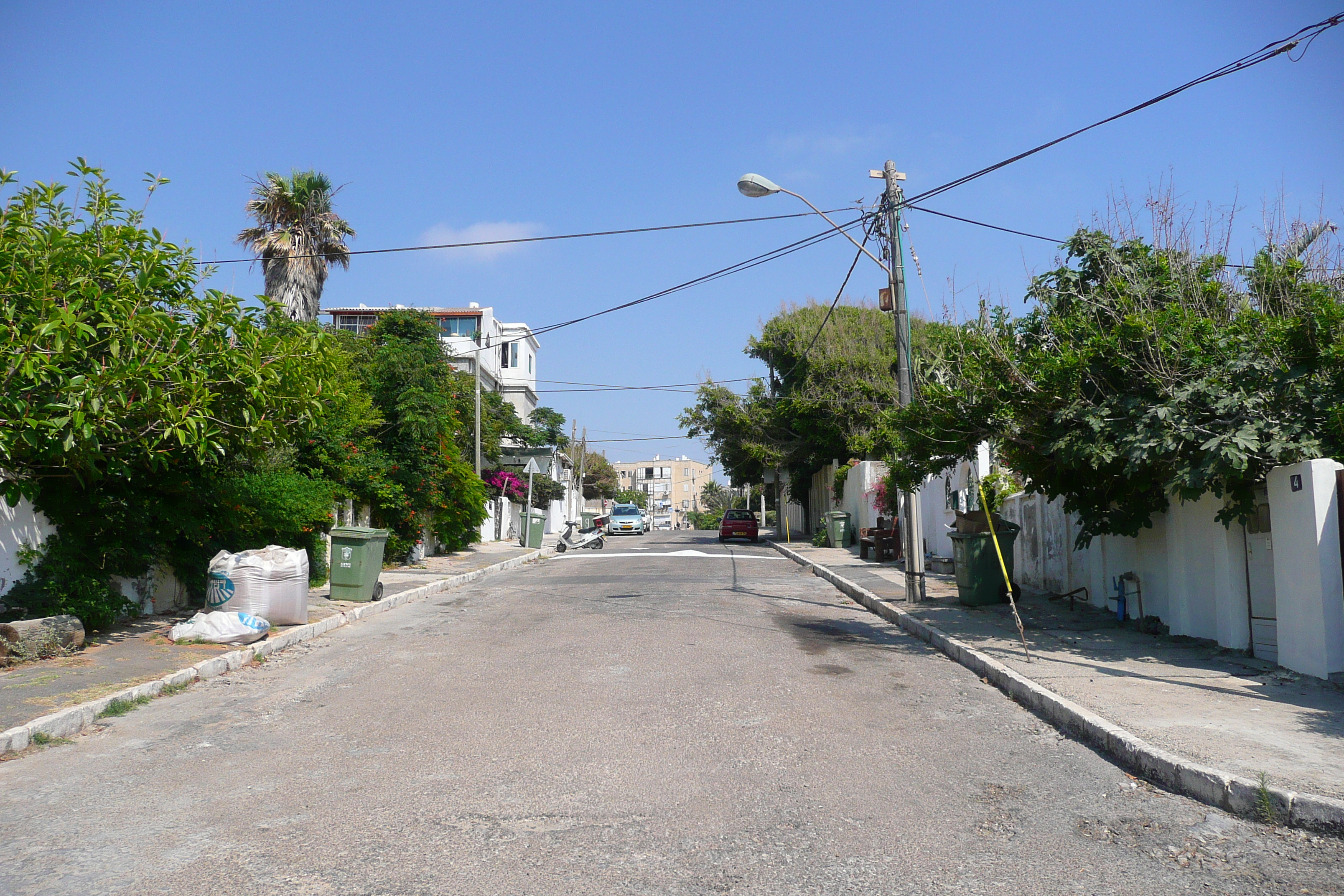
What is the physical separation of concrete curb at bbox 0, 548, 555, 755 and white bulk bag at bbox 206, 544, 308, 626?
0.36m

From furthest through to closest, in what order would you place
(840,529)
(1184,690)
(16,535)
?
(840,529), (16,535), (1184,690)

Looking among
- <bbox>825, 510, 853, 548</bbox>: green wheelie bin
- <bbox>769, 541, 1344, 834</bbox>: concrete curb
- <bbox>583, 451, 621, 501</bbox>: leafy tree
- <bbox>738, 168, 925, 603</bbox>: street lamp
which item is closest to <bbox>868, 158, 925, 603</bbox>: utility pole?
<bbox>738, 168, 925, 603</bbox>: street lamp

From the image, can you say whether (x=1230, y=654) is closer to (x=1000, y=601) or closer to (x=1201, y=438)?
(x=1201, y=438)

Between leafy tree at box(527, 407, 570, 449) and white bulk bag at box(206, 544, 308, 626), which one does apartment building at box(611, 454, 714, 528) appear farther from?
white bulk bag at box(206, 544, 308, 626)

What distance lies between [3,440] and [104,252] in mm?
2277

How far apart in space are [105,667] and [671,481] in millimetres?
167317

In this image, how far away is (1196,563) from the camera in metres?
9.70

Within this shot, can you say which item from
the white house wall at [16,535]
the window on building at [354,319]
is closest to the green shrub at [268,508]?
the white house wall at [16,535]

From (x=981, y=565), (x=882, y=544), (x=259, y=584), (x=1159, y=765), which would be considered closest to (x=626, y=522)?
(x=882, y=544)

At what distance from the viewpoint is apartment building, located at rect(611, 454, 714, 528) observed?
16988cm

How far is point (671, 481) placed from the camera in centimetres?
17600

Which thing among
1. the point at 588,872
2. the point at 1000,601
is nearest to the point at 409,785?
the point at 588,872

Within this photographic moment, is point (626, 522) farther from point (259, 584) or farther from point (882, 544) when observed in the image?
point (259, 584)

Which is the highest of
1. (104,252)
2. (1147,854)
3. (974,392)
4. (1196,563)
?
(104,252)
